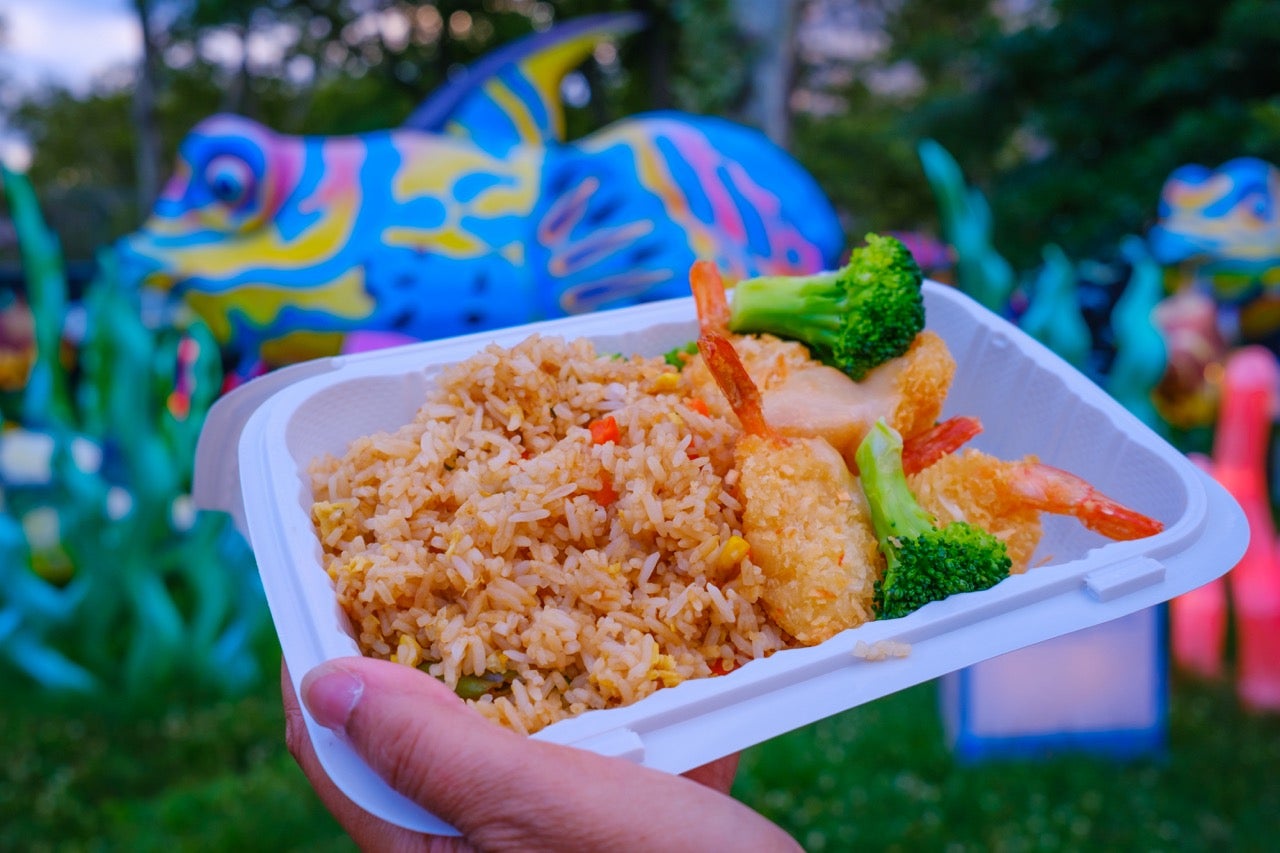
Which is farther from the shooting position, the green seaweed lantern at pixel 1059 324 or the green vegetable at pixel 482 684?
the green seaweed lantern at pixel 1059 324

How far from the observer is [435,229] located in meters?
3.60

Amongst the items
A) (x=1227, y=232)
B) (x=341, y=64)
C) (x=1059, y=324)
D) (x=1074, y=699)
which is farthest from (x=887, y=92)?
(x=1074, y=699)

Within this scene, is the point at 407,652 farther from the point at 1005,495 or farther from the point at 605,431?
the point at 1005,495

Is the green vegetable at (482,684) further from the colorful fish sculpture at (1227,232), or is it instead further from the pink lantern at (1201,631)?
the colorful fish sculpture at (1227,232)

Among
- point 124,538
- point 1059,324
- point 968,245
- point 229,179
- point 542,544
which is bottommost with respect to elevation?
point 124,538

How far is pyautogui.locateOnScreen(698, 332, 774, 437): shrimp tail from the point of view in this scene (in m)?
1.54

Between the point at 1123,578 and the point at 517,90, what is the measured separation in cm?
345

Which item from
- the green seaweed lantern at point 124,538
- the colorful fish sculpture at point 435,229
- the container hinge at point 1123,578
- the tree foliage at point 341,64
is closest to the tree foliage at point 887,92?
the tree foliage at point 341,64

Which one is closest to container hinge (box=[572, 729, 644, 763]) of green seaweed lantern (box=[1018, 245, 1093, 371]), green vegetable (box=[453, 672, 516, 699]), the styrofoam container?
the styrofoam container

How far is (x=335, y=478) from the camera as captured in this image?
1554mm

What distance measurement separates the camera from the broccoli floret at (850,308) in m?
1.72

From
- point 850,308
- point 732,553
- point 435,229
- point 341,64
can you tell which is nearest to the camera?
point 732,553

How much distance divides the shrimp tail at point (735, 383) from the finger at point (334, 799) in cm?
83

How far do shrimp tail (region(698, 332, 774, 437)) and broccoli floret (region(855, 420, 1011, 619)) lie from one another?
0.19 meters
